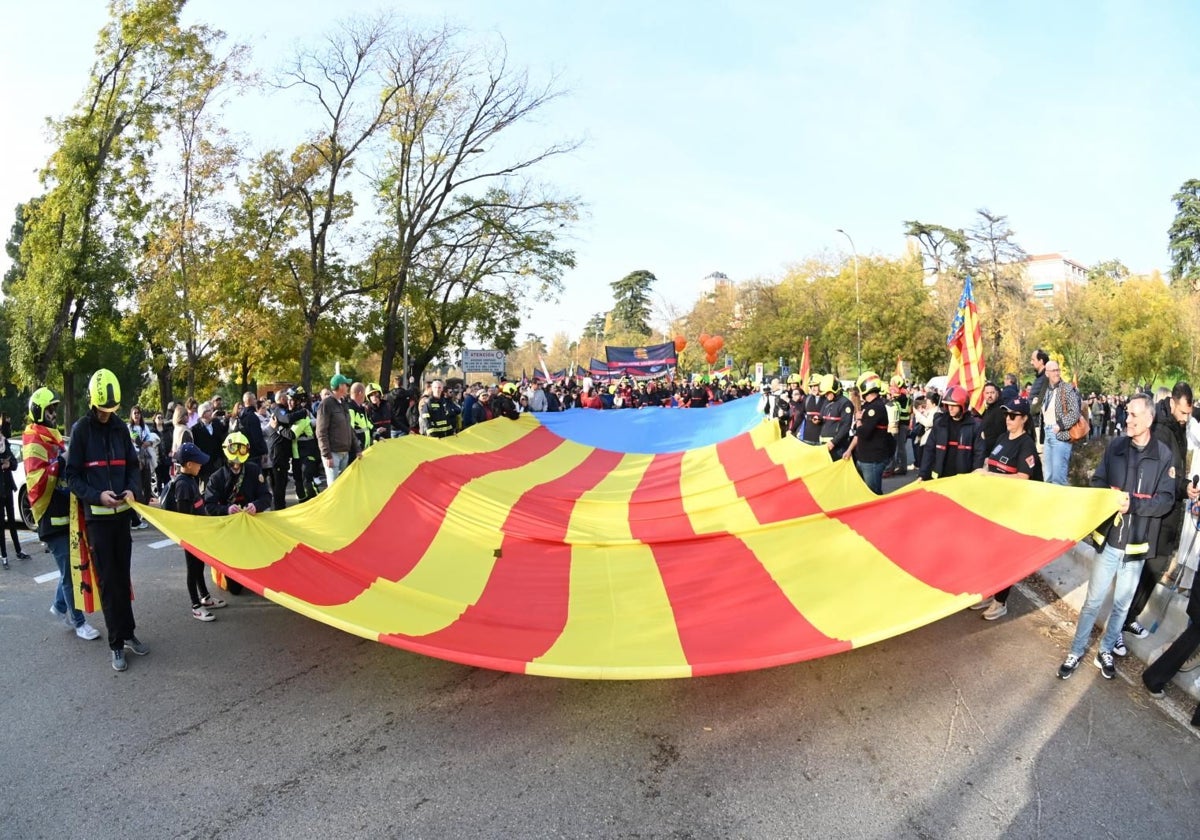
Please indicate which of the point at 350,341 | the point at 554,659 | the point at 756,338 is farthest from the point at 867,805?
the point at 756,338

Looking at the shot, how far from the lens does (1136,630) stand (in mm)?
5082

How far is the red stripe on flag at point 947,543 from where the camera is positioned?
4414 mm

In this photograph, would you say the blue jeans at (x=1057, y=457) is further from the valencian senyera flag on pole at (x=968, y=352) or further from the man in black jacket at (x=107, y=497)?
the man in black jacket at (x=107, y=497)

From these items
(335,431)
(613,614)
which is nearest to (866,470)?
(613,614)

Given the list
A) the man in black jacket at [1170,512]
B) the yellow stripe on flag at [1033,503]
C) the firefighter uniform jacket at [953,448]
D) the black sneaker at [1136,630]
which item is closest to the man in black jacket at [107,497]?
the yellow stripe on flag at [1033,503]

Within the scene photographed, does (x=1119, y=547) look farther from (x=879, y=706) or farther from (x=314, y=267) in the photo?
(x=314, y=267)

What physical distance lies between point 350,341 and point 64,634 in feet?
88.7

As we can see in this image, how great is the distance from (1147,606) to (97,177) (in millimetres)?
25243

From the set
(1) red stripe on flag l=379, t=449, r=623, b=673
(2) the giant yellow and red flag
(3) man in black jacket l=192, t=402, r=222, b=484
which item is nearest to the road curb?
(2) the giant yellow and red flag

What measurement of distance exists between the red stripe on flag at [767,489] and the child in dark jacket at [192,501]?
15.3 feet

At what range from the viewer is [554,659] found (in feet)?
12.2

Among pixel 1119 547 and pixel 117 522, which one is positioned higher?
pixel 117 522

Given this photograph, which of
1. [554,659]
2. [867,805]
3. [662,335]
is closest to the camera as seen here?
[867,805]

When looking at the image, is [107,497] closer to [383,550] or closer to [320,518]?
[320,518]
